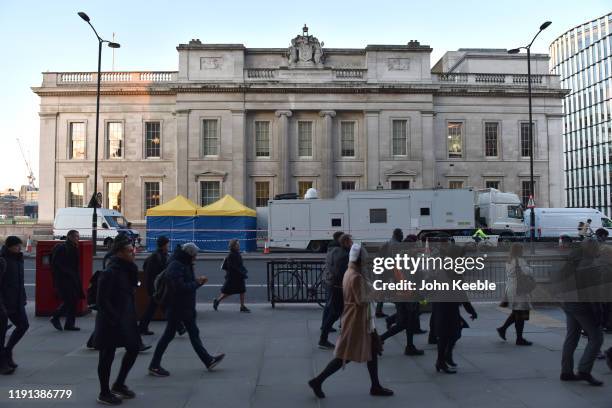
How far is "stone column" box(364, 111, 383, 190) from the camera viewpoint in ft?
132

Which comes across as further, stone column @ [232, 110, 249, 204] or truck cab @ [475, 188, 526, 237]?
stone column @ [232, 110, 249, 204]

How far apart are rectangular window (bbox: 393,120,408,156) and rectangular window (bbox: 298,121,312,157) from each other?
22.0 feet

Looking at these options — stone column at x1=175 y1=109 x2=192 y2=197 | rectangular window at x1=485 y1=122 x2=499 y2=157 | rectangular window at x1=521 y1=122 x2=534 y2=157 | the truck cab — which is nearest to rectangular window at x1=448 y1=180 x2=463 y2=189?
rectangular window at x1=485 y1=122 x2=499 y2=157

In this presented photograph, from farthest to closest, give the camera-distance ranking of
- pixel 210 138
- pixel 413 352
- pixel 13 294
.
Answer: pixel 210 138 → pixel 413 352 → pixel 13 294

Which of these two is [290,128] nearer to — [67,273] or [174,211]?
[174,211]

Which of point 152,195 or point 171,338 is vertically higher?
point 152,195

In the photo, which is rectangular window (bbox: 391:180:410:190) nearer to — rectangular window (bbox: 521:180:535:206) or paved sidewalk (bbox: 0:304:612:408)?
rectangular window (bbox: 521:180:535:206)

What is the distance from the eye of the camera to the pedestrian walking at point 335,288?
27.6 ft

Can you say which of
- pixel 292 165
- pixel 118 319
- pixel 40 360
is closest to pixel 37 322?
pixel 40 360

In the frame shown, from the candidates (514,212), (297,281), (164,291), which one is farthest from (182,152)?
(164,291)

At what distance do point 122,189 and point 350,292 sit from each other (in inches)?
1497

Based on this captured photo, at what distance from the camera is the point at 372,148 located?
40.3 m

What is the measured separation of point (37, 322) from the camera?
420 inches

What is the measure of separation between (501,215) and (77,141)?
32.2 meters
